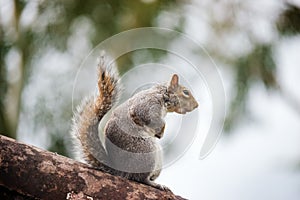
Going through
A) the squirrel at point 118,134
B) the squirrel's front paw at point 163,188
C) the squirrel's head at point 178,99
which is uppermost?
the squirrel's head at point 178,99

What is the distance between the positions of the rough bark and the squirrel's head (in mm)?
330

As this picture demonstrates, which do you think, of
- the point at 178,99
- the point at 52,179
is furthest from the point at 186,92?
the point at 52,179

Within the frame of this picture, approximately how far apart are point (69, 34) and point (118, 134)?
1.20 m

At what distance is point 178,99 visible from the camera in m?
1.51

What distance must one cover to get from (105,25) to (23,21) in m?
0.38

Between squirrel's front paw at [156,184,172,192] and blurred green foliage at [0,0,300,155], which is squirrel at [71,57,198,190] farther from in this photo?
blurred green foliage at [0,0,300,155]

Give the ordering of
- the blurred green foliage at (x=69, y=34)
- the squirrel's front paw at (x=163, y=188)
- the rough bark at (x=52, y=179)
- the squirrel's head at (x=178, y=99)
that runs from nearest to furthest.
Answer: the rough bark at (x=52, y=179), the squirrel's front paw at (x=163, y=188), the squirrel's head at (x=178, y=99), the blurred green foliage at (x=69, y=34)

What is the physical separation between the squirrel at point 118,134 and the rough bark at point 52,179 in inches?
4.3

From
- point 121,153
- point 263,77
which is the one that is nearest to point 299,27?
point 263,77

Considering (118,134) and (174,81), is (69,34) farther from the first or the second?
(118,134)

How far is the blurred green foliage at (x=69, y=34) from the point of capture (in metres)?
2.37

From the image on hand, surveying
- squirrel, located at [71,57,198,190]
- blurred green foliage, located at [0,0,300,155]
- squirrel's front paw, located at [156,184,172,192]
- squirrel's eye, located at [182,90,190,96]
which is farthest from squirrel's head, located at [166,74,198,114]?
blurred green foliage, located at [0,0,300,155]

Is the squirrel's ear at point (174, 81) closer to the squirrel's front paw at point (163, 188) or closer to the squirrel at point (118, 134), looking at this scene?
the squirrel at point (118, 134)

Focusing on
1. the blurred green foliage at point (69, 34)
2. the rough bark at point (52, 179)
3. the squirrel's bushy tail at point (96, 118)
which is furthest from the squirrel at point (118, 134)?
the blurred green foliage at point (69, 34)
